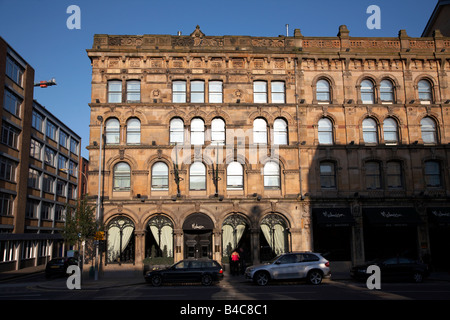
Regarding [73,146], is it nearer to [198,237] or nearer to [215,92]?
[215,92]

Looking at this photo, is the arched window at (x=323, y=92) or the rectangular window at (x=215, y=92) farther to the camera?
the arched window at (x=323, y=92)

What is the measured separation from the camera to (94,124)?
2728cm

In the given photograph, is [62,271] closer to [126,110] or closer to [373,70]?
[126,110]

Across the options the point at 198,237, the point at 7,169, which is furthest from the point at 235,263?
the point at 7,169

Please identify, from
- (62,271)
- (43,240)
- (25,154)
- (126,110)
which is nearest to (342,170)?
(126,110)

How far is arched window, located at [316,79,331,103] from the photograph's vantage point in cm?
2905

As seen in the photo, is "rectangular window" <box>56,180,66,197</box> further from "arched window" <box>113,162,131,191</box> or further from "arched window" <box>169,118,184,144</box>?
"arched window" <box>169,118,184,144</box>

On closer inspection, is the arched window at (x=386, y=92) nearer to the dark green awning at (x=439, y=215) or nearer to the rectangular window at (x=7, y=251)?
the dark green awning at (x=439, y=215)

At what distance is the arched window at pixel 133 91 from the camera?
28078 millimetres

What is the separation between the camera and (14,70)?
38688 millimetres

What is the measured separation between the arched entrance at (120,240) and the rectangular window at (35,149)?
73.0 ft

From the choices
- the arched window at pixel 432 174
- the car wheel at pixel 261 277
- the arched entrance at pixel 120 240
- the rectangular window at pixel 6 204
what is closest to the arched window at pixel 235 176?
the arched entrance at pixel 120 240

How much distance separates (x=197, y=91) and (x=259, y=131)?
17.7 feet

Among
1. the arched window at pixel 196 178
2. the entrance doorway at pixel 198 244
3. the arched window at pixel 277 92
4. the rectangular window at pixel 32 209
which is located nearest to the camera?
the entrance doorway at pixel 198 244
